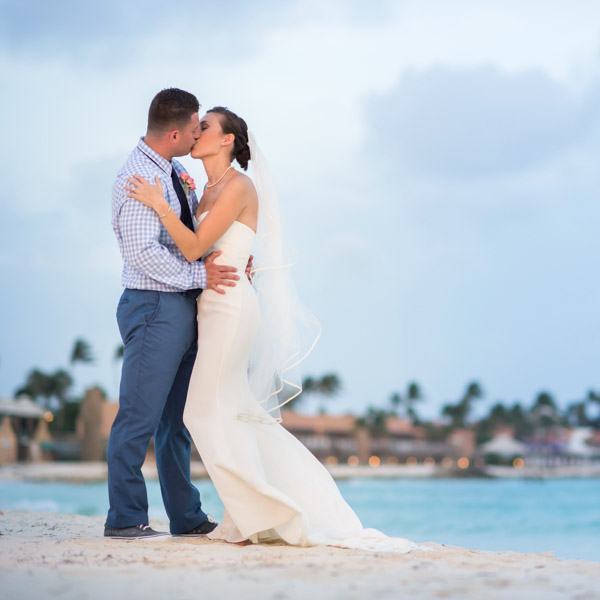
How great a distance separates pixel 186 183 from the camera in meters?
4.86

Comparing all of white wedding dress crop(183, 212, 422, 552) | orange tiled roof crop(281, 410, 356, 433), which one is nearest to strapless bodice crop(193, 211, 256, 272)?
white wedding dress crop(183, 212, 422, 552)

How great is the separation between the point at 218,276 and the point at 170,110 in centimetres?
102

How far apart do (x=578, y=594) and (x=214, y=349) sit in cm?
237

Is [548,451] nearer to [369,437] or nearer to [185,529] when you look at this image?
[369,437]

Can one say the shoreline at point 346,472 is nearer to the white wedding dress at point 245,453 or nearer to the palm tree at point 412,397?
the palm tree at point 412,397

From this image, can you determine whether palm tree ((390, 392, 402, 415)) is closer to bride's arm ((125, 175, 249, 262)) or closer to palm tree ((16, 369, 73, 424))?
palm tree ((16, 369, 73, 424))

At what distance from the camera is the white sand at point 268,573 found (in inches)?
112

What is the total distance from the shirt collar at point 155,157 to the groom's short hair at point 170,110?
10cm

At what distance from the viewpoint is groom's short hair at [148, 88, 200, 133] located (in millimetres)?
4625

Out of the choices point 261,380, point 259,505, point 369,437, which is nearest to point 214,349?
point 261,380

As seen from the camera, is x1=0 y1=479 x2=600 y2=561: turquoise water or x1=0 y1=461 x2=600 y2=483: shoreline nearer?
x1=0 y1=479 x2=600 y2=561: turquoise water

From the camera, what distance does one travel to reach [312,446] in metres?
72.0

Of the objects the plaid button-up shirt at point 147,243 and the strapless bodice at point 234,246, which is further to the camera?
the strapless bodice at point 234,246

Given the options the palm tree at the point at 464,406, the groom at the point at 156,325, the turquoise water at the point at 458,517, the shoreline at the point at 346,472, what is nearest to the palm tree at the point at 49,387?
the shoreline at the point at 346,472
